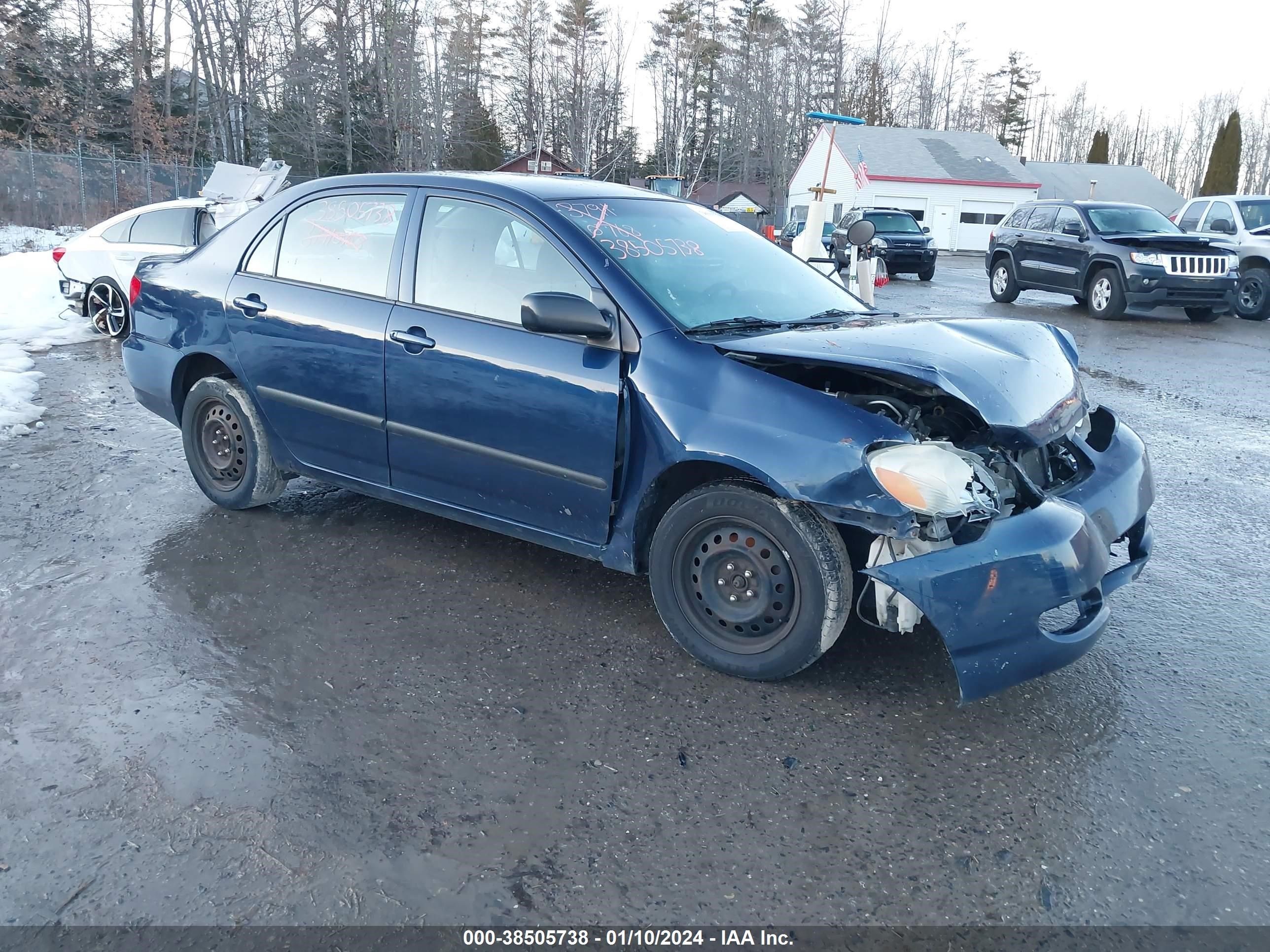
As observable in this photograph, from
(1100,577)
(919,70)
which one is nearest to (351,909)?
(1100,577)

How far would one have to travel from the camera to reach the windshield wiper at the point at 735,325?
3.56m

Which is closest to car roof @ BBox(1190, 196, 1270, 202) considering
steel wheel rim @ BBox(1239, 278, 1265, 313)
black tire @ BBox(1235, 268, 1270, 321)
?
black tire @ BBox(1235, 268, 1270, 321)

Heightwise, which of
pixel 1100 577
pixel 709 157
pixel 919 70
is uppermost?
pixel 919 70

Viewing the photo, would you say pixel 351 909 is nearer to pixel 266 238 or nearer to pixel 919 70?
pixel 266 238

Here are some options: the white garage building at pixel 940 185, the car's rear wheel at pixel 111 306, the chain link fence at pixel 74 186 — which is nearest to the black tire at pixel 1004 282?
the car's rear wheel at pixel 111 306

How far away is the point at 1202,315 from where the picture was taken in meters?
14.8

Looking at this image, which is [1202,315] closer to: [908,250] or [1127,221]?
[1127,221]

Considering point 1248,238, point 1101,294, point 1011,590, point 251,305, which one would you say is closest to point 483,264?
point 251,305

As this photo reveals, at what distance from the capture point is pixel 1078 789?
276 cm

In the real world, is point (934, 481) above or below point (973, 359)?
below

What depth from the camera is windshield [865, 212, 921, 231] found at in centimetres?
2353

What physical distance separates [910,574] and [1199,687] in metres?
1.30

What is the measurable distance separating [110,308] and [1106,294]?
1357cm

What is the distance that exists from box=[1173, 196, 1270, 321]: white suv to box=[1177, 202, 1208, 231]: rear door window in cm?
17
